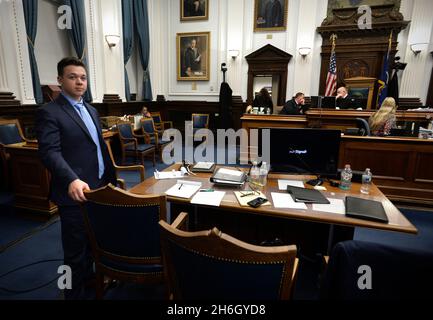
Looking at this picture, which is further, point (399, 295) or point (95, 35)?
point (95, 35)

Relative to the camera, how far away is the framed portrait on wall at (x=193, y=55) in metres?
8.22

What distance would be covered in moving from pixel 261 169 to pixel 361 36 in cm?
695

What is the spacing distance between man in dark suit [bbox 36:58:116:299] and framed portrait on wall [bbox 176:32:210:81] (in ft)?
22.8

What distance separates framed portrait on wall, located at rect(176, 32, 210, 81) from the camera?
8219 millimetres

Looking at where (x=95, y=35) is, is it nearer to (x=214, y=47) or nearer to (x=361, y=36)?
(x=214, y=47)

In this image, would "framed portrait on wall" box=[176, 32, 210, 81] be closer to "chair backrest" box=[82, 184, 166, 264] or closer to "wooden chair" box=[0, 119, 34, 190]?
"wooden chair" box=[0, 119, 34, 190]

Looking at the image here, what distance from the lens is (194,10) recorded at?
26.6ft

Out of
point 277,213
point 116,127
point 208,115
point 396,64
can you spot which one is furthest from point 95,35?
point 396,64

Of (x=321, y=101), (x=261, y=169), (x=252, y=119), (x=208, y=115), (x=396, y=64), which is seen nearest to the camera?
(x=261, y=169)

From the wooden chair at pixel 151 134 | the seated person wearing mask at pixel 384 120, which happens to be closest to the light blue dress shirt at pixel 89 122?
the wooden chair at pixel 151 134

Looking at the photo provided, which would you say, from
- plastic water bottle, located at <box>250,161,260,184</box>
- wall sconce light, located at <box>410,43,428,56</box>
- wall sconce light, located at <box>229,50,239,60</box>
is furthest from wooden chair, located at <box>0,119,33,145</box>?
wall sconce light, located at <box>410,43,428,56</box>

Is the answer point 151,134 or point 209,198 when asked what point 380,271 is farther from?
point 151,134

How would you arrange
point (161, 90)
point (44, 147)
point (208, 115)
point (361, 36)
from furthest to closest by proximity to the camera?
point (161, 90) → point (208, 115) → point (361, 36) → point (44, 147)

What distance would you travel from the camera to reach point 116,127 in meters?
5.30
